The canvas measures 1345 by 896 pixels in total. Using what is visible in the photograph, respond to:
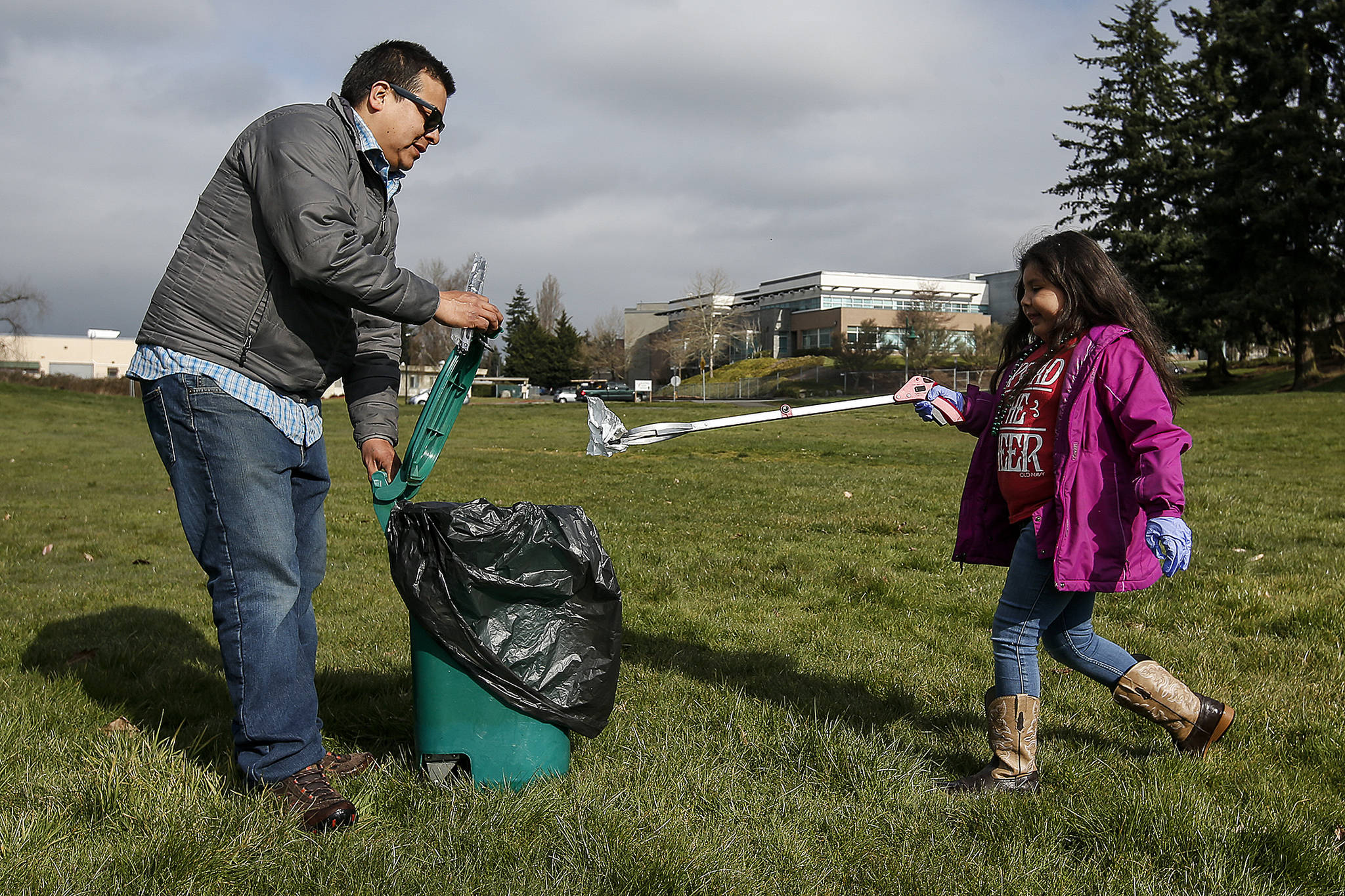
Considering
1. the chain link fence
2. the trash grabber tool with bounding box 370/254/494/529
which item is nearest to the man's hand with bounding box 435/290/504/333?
the trash grabber tool with bounding box 370/254/494/529

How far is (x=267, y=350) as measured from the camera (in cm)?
267

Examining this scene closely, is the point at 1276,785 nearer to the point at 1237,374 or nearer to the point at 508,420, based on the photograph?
the point at 508,420

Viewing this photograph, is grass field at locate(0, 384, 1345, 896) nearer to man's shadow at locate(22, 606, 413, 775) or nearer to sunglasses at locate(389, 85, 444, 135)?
man's shadow at locate(22, 606, 413, 775)

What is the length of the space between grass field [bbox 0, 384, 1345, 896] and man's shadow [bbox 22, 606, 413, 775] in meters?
0.02

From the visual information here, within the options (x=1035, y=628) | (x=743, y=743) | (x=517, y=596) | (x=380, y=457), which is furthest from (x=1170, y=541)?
(x=380, y=457)

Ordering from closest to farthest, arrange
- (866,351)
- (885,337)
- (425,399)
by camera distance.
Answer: (425,399), (866,351), (885,337)

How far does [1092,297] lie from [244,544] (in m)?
2.62

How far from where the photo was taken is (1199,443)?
1730cm

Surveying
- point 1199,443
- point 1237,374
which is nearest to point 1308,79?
point 1237,374

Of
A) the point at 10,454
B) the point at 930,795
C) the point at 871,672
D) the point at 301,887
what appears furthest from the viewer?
the point at 10,454

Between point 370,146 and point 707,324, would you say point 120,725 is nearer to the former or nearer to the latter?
point 370,146

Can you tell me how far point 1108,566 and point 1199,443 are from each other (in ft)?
54.9

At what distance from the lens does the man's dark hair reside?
2.79 m

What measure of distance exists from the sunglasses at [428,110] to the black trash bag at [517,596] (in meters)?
1.16
